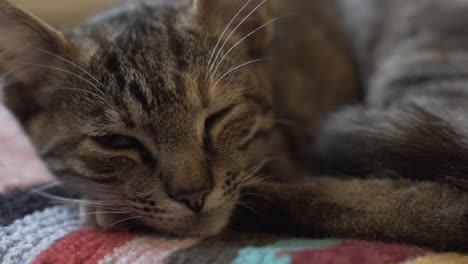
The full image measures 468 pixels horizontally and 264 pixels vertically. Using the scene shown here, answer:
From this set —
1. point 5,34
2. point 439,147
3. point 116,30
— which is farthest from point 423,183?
point 5,34

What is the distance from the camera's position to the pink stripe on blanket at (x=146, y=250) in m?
0.84

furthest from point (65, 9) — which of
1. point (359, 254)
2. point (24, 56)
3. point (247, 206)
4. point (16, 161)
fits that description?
point (359, 254)

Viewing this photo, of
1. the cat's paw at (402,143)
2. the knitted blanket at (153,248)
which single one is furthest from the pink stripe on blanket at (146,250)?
the cat's paw at (402,143)

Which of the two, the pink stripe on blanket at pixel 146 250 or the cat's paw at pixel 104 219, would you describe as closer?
the pink stripe on blanket at pixel 146 250

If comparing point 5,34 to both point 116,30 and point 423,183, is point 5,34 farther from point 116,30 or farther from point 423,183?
point 423,183

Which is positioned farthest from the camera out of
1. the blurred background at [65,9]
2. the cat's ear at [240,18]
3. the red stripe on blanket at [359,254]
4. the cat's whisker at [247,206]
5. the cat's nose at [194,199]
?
the blurred background at [65,9]

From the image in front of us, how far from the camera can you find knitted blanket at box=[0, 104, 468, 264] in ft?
2.68

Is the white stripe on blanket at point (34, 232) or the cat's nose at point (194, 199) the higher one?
the cat's nose at point (194, 199)

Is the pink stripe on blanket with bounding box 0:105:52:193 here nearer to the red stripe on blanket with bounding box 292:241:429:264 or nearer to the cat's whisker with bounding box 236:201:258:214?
the cat's whisker with bounding box 236:201:258:214

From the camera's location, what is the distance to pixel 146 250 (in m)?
0.87

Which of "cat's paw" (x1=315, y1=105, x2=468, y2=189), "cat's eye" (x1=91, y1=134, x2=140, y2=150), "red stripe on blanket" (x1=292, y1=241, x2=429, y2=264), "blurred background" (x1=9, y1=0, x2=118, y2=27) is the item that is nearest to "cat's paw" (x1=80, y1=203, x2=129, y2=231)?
"cat's eye" (x1=91, y1=134, x2=140, y2=150)

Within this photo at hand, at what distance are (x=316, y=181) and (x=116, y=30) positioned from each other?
0.54 meters

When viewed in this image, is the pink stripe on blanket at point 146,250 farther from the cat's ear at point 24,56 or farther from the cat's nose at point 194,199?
the cat's ear at point 24,56

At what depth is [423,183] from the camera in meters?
0.99
